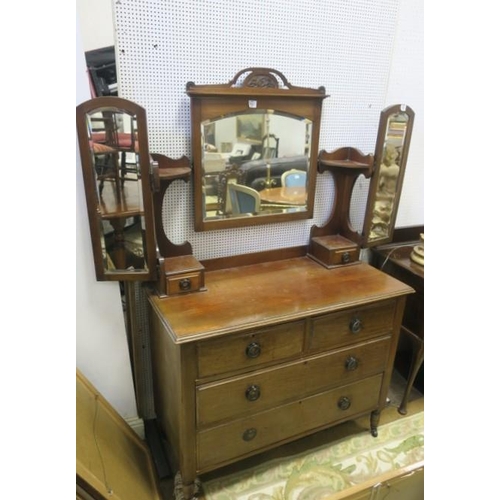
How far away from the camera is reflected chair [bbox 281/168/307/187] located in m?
1.62

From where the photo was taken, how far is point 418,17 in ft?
5.59

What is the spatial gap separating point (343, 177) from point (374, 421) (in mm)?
1185

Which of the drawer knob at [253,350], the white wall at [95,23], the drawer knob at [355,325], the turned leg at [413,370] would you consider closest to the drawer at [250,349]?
the drawer knob at [253,350]

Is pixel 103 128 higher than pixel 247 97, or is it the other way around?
pixel 247 97

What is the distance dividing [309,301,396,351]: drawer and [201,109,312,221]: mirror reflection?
54cm

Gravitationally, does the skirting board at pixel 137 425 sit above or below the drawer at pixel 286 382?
below

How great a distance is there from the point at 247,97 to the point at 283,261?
29.5 inches

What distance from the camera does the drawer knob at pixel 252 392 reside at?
1363 mm

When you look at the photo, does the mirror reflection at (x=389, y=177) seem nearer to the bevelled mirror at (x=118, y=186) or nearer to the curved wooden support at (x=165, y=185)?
the curved wooden support at (x=165, y=185)

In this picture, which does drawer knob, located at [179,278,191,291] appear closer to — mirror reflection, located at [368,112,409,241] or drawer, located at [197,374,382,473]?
drawer, located at [197,374,382,473]

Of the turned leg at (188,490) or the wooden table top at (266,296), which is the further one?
the turned leg at (188,490)
